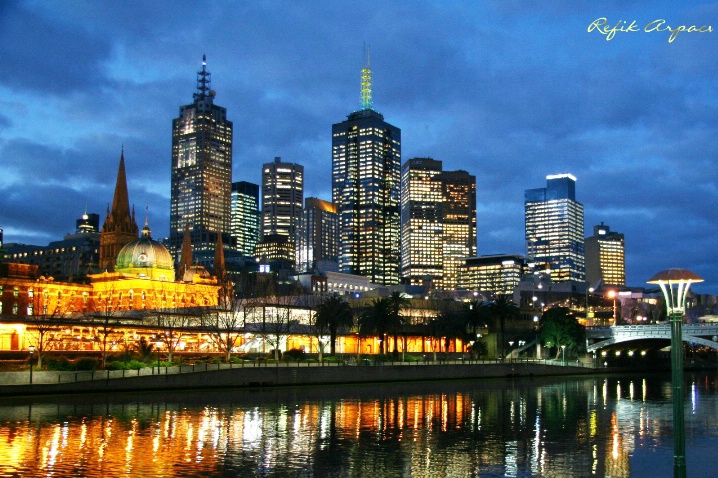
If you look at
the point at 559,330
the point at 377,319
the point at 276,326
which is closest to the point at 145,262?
the point at 276,326

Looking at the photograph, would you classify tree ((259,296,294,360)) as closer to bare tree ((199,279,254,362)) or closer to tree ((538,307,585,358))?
bare tree ((199,279,254,362))

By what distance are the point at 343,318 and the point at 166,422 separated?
62.8 meters

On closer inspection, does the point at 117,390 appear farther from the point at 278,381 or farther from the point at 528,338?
the point at 528,338

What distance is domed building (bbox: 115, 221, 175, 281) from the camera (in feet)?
598

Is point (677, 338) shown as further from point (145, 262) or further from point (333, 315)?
point (145, 262)

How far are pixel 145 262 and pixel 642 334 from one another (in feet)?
344

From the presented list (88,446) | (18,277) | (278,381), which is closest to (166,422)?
(88,446)

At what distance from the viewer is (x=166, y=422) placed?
46.8 meters

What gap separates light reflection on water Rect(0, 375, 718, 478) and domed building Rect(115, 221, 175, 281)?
117m

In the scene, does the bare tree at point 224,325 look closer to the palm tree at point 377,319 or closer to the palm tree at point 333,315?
the palm tree at point 333,315

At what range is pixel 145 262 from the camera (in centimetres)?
18275

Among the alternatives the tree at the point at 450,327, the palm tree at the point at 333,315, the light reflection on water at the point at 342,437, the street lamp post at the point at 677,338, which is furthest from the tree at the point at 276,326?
the street lamp post at the point at 677,338

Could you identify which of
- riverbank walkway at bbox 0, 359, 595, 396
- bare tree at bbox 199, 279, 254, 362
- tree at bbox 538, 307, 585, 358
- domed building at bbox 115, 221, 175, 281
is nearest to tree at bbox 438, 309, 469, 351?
riverbank walkway at bbox 0, 359, 595, 396

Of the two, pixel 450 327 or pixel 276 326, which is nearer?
pixel 276 326
